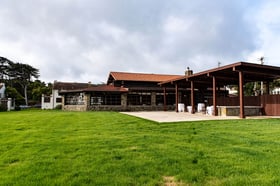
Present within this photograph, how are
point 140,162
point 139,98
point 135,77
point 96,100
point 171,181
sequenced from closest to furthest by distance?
point 171,181 → point 140,162 → point 96,100 → point 139,98 → point 135,77

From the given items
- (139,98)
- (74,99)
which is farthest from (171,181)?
(74,99)

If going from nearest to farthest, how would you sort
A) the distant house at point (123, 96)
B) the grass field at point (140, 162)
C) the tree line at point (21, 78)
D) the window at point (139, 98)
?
the grass field at point (140, 162) < the distant house at point (123, 96) < the window at point (139, 98) < the tree line at point (21, 78)

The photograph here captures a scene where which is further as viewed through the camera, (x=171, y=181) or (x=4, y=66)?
(x=4, y=66)

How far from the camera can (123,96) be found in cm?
2598

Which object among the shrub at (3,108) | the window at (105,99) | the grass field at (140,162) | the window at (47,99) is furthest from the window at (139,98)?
the grass field at (140,162)

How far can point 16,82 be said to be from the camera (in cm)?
5138

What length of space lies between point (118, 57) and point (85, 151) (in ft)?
75.2

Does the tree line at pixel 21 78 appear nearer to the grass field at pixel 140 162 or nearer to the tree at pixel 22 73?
the tree at pixel 22 73

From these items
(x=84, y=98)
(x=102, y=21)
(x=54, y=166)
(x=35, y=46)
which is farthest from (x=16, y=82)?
(x=54, y=166)

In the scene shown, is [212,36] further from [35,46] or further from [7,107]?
[7,107]

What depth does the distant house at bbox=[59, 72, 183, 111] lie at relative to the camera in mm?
25125

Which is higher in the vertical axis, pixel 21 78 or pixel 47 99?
pixel 21 78

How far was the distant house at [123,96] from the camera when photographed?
25125 millimetres

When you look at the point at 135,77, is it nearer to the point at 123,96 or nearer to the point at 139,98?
the point at 139,98
